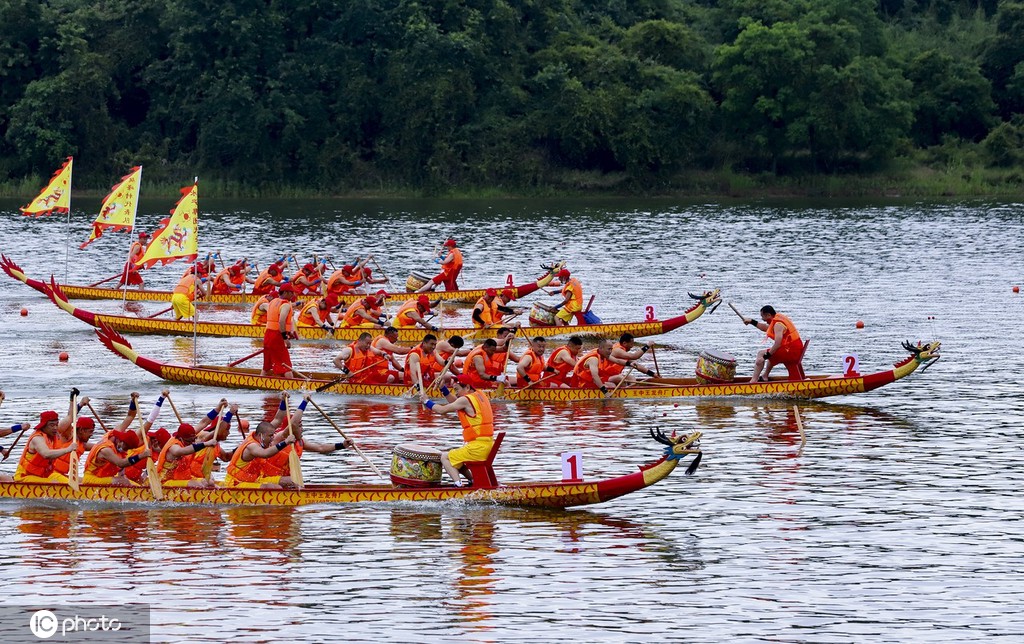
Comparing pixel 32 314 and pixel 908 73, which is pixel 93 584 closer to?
pixel 32 314

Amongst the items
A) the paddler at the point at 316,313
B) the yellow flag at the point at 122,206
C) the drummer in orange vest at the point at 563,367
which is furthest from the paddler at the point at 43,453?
the yellow flag at the point at 122,206

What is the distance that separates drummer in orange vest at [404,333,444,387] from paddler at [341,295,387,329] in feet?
26.9

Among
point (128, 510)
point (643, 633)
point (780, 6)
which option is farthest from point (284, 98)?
point (643, 633)

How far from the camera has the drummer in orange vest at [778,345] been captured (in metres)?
31.1

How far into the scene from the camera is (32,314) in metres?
46.6

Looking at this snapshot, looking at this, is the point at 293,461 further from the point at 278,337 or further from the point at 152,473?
the point at 278,337

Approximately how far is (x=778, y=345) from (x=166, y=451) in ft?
44.5

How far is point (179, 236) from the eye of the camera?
121 feet

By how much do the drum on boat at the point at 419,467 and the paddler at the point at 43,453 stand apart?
15.8 ft

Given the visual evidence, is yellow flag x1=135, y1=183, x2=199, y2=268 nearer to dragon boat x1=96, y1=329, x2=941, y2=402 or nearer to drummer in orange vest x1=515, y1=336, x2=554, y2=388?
dragon boat x1=96, y1=329, x2=941, y2=402

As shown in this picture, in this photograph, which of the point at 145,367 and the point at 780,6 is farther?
the point at 780,6

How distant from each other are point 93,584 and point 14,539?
2.69 m

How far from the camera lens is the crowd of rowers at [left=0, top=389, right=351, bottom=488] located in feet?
73.3

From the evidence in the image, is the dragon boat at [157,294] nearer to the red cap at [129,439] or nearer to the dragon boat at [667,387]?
the dragon boat at [667,387]
